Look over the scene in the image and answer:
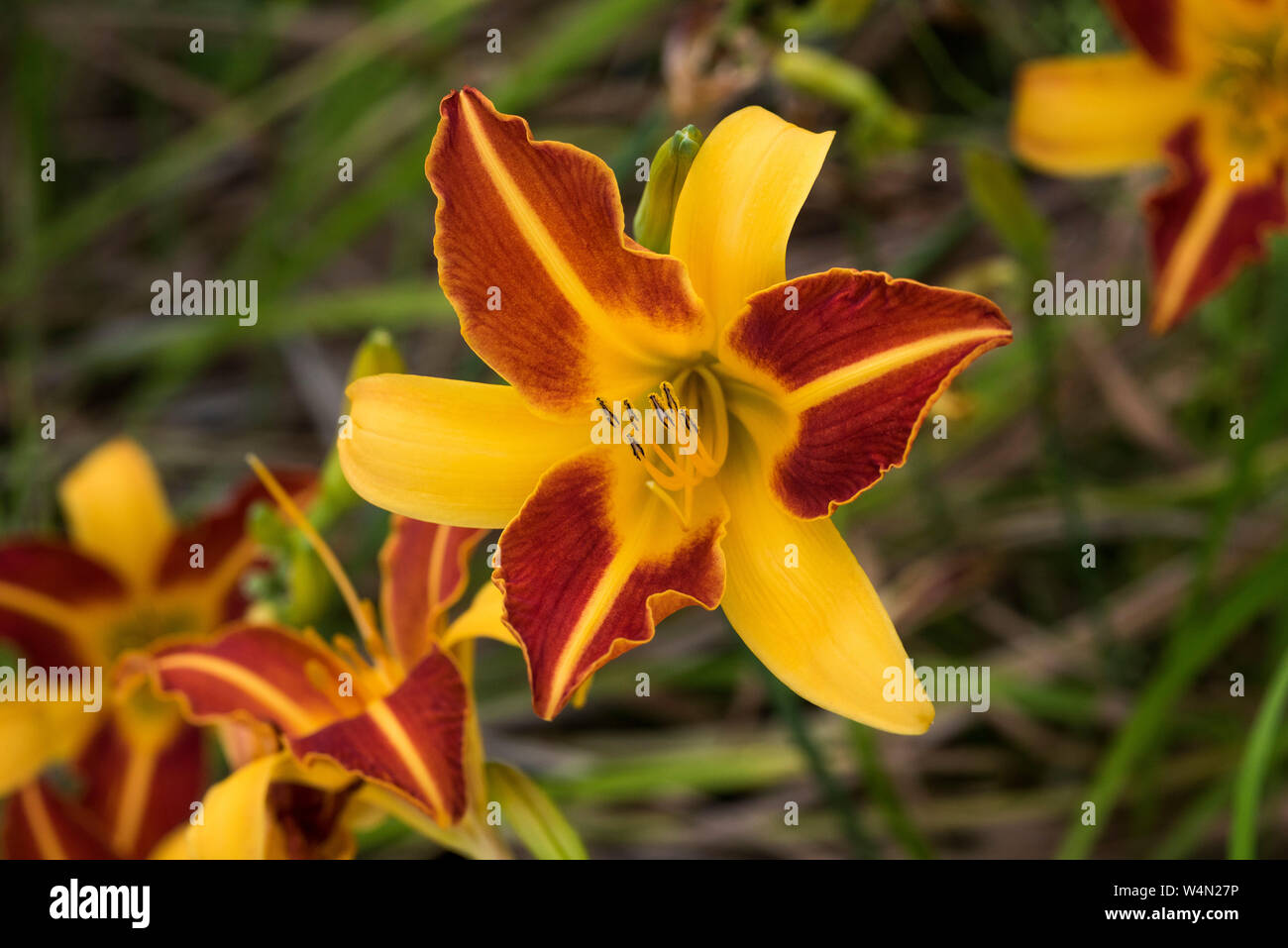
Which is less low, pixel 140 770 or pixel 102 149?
pixel 102 149

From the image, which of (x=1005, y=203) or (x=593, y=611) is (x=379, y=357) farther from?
(x=1005, y=203)

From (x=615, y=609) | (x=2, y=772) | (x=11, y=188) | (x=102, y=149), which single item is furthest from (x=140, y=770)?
(x=102, y=149)

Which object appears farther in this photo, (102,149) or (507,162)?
(102,149)

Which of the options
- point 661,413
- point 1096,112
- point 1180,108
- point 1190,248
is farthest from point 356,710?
point 1180,108

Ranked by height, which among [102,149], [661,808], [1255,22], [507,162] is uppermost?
[102,149]

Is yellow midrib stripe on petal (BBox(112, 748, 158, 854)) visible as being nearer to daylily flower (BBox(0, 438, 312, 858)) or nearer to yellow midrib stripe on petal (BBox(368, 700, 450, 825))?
daylily flower (BBox(0, 438, 312, 858))
